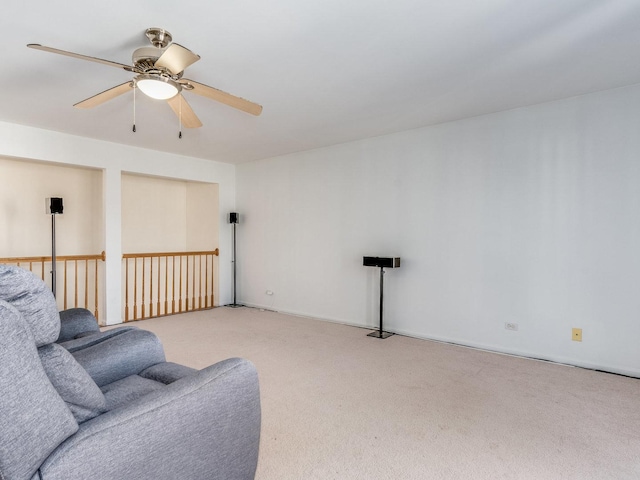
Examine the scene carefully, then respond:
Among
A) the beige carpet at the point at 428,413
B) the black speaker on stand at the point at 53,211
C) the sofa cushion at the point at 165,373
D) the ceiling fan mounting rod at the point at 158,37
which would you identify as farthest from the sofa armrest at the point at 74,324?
the black speaker on stand at the point at 53,211

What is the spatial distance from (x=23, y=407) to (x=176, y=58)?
1834mm

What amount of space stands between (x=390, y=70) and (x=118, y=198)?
396cm

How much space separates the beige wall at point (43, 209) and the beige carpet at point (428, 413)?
2552 mm

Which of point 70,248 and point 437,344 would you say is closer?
point 437,344

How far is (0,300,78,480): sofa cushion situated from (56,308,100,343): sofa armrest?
1.63m

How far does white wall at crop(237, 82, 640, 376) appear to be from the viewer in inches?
126

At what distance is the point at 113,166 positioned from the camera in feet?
16.3

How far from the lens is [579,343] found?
335 centimetres

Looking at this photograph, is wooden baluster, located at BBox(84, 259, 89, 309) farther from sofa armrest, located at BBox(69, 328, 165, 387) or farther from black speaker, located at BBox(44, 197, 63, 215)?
sofa armrest, located at BBox(69, 328, 165, 387)

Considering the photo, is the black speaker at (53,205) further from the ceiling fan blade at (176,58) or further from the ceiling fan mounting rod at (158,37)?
the ceiling fan blade at (176,58)

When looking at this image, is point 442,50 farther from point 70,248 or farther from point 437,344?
point 70,248

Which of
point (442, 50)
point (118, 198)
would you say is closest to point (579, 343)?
point (442, 50)

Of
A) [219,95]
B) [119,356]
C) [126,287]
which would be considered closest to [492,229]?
[219,95]

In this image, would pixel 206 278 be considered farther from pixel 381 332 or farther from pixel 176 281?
pixel 381 332
